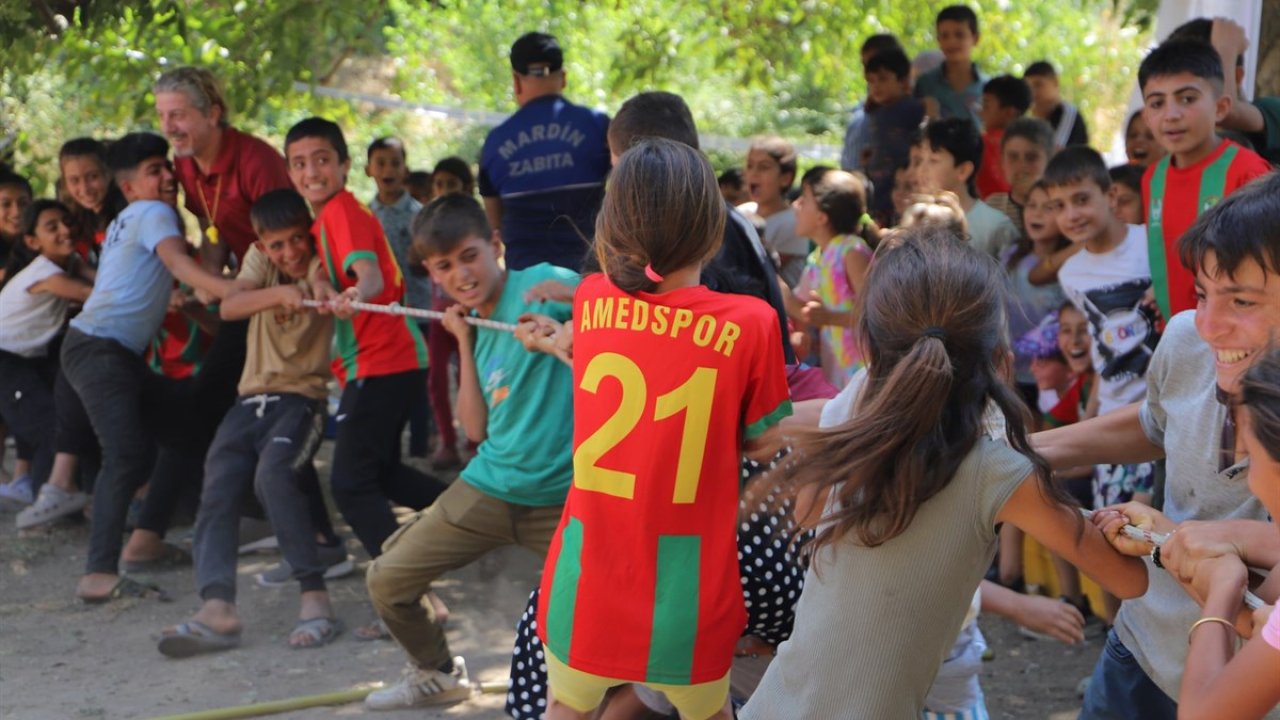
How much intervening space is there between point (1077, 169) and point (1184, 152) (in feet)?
2.51

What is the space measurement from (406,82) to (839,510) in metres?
17.4

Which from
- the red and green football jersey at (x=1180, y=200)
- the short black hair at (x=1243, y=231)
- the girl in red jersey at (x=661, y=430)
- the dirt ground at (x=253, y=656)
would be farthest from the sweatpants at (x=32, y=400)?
the short black hair at (x=1243, y=231)

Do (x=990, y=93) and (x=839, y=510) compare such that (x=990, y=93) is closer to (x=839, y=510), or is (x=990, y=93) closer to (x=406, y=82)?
(x=839, y=510)

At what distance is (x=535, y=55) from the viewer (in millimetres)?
6359

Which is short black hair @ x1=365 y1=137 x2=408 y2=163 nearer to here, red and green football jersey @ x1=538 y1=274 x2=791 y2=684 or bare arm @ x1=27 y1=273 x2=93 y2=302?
bare arm @ x1=27 y1=273 x2=93 y2=302

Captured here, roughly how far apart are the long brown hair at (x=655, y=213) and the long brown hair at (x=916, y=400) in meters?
0.53

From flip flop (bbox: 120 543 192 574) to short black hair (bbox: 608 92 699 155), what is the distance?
3.51 metres

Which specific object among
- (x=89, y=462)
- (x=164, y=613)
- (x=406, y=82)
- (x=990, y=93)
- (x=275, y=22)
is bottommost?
(x=164, y=613)

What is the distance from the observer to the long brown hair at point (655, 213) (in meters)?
2.96

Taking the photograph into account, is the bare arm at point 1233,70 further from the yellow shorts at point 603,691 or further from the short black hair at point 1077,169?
the yellow shorts at point 603,691

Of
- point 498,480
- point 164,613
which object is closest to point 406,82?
point 164,613

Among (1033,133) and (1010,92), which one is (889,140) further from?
(1033,133)

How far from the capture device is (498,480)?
4.16 m

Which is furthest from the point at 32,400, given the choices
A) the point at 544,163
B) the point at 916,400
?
the point at 916,400
